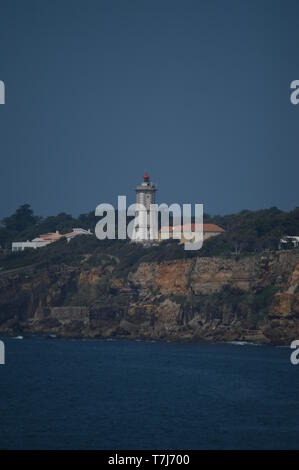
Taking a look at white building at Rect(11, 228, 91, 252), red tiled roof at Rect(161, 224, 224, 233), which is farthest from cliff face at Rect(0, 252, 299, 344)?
white building at Rect(11, 228, 91, 252)

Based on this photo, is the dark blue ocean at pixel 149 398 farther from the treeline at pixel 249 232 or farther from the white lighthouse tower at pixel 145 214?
the white lighthouse tower at pixel 145 214

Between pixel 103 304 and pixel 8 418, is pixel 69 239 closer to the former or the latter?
pixel 103 304

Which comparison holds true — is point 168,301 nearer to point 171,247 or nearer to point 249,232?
point 171,247

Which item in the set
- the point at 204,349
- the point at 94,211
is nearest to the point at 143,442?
the point at 204,349

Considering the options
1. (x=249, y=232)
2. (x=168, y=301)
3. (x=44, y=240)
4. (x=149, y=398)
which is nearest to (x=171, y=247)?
(x=249, y=232)

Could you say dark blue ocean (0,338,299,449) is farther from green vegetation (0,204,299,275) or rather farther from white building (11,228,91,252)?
white building (11,228,91,252)

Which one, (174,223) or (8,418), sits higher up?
(174,223)
